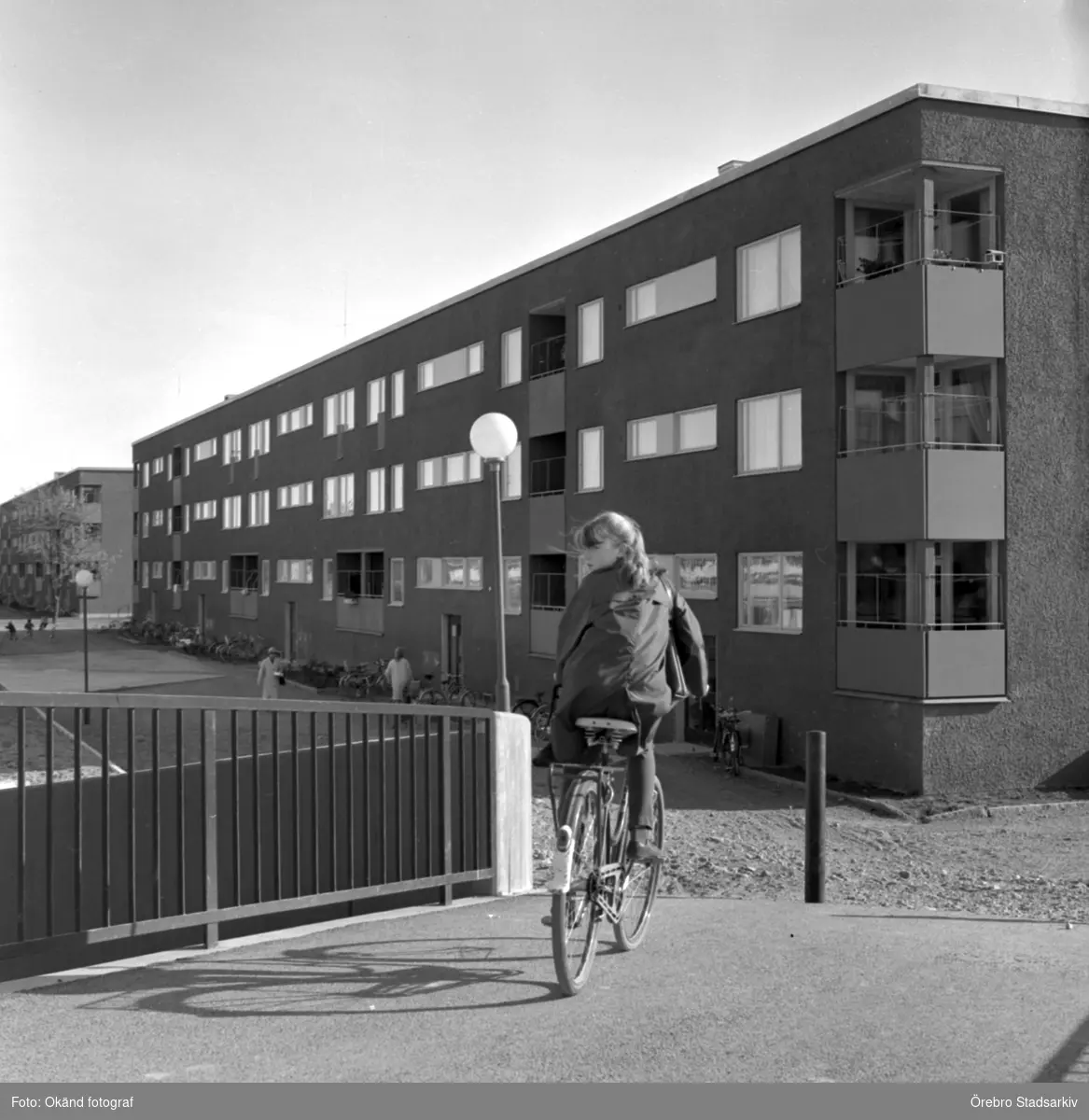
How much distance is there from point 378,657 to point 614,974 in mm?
38070

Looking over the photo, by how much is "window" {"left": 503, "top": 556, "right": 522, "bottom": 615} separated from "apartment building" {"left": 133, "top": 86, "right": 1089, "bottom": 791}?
2.46m

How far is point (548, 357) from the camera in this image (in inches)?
1264

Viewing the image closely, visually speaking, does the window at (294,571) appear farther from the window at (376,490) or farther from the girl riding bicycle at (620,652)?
the girl riding bicycle at (620,652)

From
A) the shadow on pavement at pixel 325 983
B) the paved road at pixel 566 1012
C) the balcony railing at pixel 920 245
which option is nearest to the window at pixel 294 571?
the balcony railing at pixel 920 245

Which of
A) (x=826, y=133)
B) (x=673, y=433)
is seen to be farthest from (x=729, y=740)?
(x=826, y=133)

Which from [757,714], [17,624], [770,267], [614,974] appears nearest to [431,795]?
[614,974]

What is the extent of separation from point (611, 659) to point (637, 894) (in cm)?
145

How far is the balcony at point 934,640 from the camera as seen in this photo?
20.4 m

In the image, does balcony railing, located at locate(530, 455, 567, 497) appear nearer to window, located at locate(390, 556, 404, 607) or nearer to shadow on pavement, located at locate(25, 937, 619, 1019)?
window, located at locate(390, 556, 404, 607)

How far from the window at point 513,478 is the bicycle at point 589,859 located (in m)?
27.6

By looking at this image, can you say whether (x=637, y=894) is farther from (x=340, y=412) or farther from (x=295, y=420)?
(x=295, y=420)

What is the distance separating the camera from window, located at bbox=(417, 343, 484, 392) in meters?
35.7

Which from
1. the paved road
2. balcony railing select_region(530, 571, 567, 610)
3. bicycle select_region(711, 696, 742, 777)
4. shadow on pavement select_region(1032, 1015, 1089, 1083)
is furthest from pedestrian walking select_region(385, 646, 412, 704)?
shadow on pavement select_region(1032, 1015, 1089, 1083)
